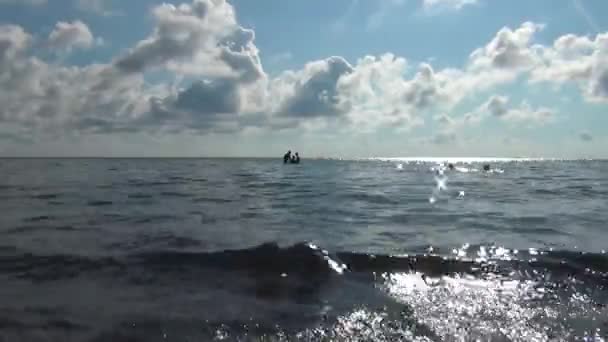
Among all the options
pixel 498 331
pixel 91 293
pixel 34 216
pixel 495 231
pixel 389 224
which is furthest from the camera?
pixel 34 216

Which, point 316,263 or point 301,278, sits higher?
point 316,263

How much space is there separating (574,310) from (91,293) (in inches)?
321

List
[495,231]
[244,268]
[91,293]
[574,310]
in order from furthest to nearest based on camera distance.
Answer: [495,231], [244,268], [91,293], [574,310]

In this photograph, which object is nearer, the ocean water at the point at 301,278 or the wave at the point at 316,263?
the ocean water at the point at 301,278

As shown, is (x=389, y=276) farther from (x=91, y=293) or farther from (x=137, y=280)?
(x=91, y=293)

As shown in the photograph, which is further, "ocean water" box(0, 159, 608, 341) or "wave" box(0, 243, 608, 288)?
"wave" box(0, 243, 608, 288)

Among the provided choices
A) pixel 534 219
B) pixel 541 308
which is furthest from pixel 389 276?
pixel 534 219

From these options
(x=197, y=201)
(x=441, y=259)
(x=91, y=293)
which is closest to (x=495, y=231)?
(x=441, y=259)

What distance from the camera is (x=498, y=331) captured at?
5695 mm

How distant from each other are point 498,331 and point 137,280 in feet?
21.4

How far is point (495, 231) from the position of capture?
1391cm

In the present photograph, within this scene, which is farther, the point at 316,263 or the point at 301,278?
the point at 316,263

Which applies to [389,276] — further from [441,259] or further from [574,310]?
[574,310]

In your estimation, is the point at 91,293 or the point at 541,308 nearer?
the point at 541,308
